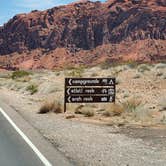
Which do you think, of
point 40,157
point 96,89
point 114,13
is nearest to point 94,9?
point 114,13

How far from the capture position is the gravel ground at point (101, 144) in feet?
39.2

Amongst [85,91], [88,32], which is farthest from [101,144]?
[88,32]

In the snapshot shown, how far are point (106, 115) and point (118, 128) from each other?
4634 millimetres

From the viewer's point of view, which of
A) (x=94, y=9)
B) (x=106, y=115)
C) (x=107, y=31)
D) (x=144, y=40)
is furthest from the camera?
(x=94, y=9)

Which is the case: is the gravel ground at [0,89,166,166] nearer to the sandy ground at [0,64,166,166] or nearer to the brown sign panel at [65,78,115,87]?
the sandy ground at [0,64,166,166]

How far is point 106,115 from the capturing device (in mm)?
23375

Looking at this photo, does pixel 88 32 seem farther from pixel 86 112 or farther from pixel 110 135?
pixel 110 135

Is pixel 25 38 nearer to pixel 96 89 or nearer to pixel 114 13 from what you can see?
pixel 114 13

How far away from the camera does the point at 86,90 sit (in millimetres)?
24781

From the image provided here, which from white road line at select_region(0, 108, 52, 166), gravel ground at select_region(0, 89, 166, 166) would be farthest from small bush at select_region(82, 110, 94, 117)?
white road line at select_region(0, 108, 52, 166)

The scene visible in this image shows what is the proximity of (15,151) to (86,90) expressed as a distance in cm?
1204

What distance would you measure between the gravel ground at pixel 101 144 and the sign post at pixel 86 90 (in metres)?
3.92

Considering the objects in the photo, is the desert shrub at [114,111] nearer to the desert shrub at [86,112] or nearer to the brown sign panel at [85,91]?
the desert shrub at [86,112]

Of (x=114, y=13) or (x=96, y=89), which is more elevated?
(x=114, y=13)
